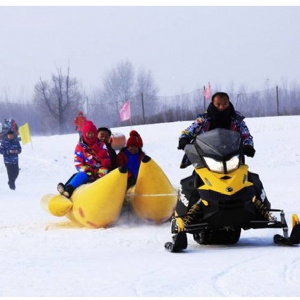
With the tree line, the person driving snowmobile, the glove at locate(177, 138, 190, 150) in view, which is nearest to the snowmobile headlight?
the person driving snowmobile

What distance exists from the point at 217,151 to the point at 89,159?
144 inches

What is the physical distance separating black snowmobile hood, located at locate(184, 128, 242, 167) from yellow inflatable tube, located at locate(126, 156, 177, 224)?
2.42 meters

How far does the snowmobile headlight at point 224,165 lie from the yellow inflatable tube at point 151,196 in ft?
9.17

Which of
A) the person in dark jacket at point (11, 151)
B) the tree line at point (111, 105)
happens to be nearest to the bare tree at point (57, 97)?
the tree line at point (111, 105)

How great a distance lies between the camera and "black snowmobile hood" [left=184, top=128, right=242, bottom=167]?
6.51 m

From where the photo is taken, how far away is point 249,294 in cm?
429

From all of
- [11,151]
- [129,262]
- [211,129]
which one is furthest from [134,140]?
[11,151]

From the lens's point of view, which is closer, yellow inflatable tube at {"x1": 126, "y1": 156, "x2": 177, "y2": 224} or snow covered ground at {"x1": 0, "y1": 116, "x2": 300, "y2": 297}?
snow covered ground at {"x1": 0, "y1": 116, "x2": 300, "y2": 297}

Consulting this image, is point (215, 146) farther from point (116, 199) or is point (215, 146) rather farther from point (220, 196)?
point (116, 199)

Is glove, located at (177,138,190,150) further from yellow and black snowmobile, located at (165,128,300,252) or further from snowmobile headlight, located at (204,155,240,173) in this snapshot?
snowmobile headlight, located at (204,155,240,173)

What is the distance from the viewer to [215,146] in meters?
6.57

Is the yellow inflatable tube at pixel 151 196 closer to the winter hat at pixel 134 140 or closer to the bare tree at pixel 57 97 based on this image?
the winter hat at pixel 134 140

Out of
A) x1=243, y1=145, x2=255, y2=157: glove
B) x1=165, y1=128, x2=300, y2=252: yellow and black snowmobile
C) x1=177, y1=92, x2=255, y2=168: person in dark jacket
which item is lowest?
x1=165, y1=128, x2=300, y2=252: yellow and black snowmobile

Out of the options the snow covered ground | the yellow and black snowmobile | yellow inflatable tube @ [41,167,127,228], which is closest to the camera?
the snow covered ground
